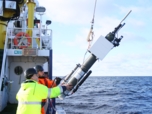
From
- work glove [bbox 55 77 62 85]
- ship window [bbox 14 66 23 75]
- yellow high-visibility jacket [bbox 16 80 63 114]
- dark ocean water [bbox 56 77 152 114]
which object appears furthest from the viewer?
dark ocean water [bbox 56 77 152 114]

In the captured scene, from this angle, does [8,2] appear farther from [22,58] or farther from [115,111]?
[115,111]

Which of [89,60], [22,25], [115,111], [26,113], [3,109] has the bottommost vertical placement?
[115,111]

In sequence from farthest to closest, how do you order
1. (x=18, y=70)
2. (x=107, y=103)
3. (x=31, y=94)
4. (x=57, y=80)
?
(x=107, y=103)
(x=18, y=70)
(x=57, y=80)
(x=31, y=94)

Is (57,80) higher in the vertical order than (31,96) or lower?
higher

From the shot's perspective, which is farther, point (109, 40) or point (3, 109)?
point (3, 109)

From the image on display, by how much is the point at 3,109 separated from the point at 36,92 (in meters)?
6.08

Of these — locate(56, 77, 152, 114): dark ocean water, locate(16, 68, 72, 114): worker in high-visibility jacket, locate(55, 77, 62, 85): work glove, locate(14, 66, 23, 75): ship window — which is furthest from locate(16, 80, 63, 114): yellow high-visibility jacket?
locate(56, 77, 152, 114): dark ocean water

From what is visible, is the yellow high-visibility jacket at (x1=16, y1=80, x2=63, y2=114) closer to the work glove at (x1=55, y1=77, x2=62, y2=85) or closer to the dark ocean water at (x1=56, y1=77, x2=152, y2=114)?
the work glove at (x1=55, y1=77, x2=62, y2=85)

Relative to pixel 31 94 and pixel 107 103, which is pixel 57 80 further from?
pixel 107 103

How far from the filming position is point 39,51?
950 cm

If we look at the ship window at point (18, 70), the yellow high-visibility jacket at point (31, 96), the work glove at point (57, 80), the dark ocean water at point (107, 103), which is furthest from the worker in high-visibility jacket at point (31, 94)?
the dark ocean water at point (107, 103)

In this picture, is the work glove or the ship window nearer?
the work glove

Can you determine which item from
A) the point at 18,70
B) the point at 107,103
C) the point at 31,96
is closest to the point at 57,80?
the point at 31,96

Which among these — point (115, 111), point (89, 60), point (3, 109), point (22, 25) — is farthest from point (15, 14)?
point (115, 111)
